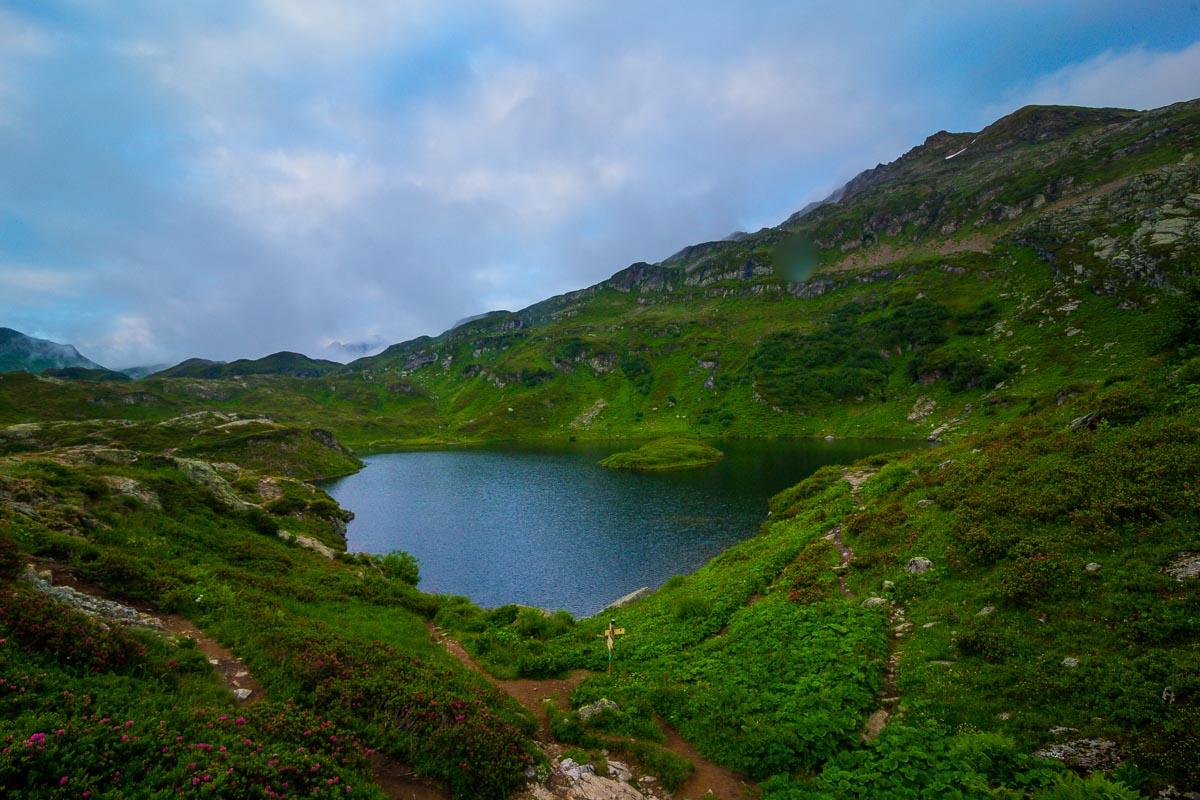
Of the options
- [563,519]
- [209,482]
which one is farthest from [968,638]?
[563,519]

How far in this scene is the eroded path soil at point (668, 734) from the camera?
12.9m

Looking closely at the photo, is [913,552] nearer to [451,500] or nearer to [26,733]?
[26,733]

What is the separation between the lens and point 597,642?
25.2 meters

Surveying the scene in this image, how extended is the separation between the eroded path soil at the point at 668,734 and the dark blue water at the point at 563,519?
2465 centimetres

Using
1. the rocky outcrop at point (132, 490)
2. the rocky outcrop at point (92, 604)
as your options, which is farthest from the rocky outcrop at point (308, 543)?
the rocky outcrop at point (92, 604)

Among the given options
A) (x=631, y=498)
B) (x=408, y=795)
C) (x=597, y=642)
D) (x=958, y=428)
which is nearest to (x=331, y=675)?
(x=408, y=795)

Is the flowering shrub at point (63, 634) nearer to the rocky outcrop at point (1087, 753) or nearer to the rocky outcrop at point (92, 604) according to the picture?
the rocky outcrop at point (92, 604)

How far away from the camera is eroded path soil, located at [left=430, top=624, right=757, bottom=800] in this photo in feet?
42.3

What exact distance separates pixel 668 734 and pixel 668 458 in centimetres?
12404

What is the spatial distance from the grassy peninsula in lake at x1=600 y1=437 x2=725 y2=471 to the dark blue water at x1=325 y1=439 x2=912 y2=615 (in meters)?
6.07

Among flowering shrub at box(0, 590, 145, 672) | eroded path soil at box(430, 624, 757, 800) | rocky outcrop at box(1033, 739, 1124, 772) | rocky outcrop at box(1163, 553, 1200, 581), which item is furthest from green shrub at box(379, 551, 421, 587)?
rocky outcrop at box(1163, 553, 1200, 581)

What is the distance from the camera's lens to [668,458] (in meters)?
138

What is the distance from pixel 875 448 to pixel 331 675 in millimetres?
161939

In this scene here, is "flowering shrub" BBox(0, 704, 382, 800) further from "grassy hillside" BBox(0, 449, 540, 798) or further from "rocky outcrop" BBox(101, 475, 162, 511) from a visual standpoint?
"rocky outcrop" BBox(101, 475, 162, 511)
